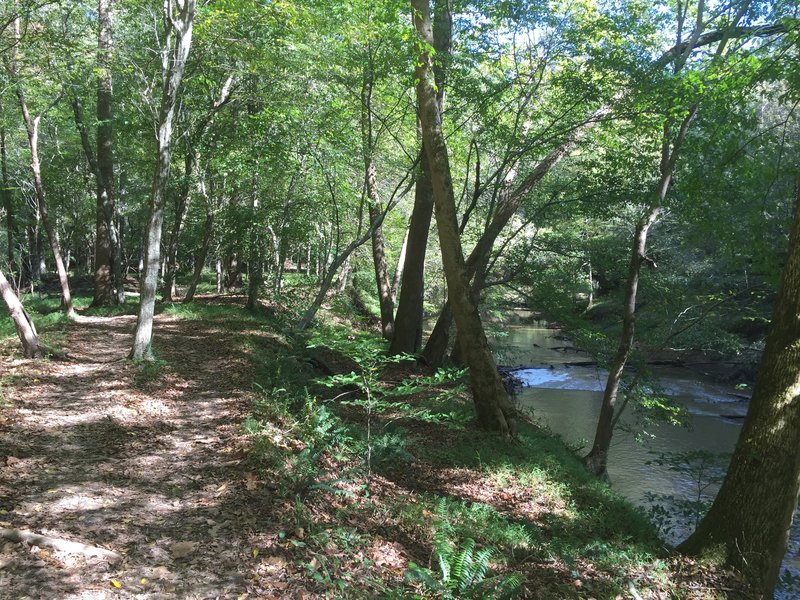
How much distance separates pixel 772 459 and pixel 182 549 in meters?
5.26

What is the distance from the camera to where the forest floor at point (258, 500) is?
371 centimetres

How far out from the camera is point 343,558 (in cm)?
420

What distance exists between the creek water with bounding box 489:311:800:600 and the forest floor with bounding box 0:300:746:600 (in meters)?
2.51

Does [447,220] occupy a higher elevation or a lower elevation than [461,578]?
higher

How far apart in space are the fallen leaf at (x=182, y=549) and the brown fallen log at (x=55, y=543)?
14.1 inches

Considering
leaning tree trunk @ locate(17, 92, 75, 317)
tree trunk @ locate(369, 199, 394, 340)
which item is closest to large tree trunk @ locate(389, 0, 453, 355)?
tree trunk @ locate(369, 199, 394, 340)

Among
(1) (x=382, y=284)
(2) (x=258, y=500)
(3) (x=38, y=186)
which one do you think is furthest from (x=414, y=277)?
(3) (x=38, y=186)

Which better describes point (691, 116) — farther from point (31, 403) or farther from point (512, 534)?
point (31, 403)

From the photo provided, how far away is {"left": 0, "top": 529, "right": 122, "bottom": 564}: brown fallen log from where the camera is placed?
3.51 metres

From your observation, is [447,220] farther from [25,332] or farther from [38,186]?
[38,186]

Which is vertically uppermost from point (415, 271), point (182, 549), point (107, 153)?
point (107, 153)

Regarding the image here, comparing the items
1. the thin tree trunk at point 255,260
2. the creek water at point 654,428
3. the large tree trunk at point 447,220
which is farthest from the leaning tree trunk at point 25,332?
the creek water at point 654,428

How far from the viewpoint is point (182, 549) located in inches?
151

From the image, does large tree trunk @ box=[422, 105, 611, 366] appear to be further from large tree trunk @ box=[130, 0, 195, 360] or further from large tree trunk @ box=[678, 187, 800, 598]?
large tree trunk @ box=[678, 187, 800, 598]
